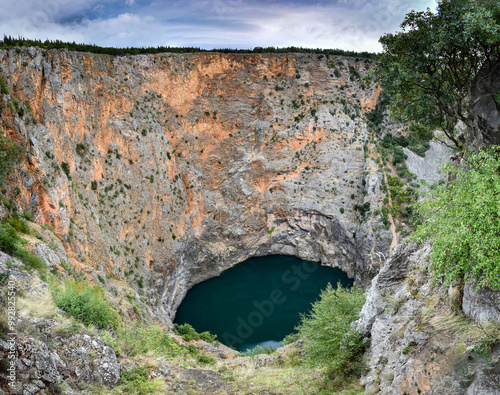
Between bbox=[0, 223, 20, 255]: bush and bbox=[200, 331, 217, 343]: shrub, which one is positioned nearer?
bbox=[0, 223, 20, 255]: bush

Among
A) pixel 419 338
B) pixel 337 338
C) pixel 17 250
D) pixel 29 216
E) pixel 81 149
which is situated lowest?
pixel 337 338

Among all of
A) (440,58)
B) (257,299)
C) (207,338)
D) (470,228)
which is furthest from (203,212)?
(470,228)

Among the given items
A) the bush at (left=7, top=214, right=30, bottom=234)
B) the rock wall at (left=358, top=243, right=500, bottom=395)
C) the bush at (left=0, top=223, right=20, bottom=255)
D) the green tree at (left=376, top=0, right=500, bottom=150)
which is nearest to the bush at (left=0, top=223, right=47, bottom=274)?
the bush at (left=0, top=223, right=20, bottom=255)

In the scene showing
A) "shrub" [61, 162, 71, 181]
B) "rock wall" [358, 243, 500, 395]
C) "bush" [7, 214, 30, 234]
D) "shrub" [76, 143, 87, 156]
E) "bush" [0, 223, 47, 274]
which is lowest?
"rock wall" [358, 243, 500, 395]

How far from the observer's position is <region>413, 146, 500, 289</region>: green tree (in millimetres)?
7777

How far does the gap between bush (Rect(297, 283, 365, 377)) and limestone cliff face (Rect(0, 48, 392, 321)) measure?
49.6ft

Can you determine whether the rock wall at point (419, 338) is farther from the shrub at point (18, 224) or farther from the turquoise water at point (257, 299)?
the turquoise water at point (257, 299)

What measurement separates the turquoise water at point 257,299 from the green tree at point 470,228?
24614 millimetres

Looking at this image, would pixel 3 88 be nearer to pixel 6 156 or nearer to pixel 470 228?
pixel 6 156

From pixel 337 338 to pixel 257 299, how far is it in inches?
963

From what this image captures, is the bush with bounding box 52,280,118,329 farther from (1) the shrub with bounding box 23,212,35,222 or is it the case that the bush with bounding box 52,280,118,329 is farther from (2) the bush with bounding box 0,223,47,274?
(1) the shrub with bounding box 23,212,35,222

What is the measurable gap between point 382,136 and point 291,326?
2656cm

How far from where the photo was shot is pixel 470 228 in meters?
8.23

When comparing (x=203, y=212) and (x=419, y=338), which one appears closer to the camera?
(x=419, y=338)
